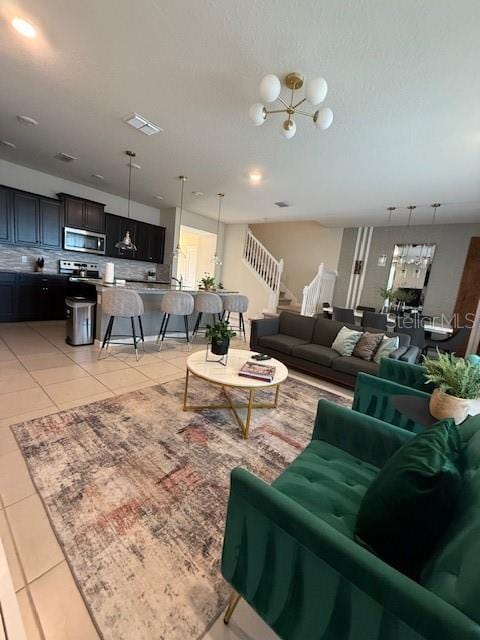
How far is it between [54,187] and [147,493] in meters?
6.11

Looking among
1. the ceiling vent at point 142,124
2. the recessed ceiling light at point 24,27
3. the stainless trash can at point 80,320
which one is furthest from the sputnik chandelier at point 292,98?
the stainless trash can at point 80,320

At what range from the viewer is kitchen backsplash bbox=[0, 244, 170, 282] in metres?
5.05

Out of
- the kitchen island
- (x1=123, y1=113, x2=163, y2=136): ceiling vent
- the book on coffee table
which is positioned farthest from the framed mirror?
(x1=123, y1=113, x2=163, y2=136): ceiling vent

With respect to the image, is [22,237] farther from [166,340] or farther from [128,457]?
[128,457]

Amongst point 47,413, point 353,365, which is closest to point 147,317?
point 47,413

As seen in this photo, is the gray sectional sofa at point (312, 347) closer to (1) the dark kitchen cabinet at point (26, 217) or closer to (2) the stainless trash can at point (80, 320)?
(2) the stainless trash can at point (80, 320)

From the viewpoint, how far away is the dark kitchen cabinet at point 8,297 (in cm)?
481

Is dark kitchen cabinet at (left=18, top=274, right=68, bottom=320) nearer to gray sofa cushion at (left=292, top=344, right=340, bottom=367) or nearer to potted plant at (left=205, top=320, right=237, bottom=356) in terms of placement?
potted plant at (left=205, top=320, right=237, bottom=356)

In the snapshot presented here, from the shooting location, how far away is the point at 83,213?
219 inches

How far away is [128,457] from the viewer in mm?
1928

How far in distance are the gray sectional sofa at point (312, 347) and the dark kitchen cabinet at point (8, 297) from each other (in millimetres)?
4353

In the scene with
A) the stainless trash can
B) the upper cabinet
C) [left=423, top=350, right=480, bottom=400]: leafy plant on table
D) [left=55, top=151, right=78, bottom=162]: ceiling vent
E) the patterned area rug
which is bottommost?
the patterned area rug

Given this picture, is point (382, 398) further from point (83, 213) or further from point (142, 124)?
point (83, 213)

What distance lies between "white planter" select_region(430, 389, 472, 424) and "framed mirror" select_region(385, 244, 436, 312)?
5.32 meters
